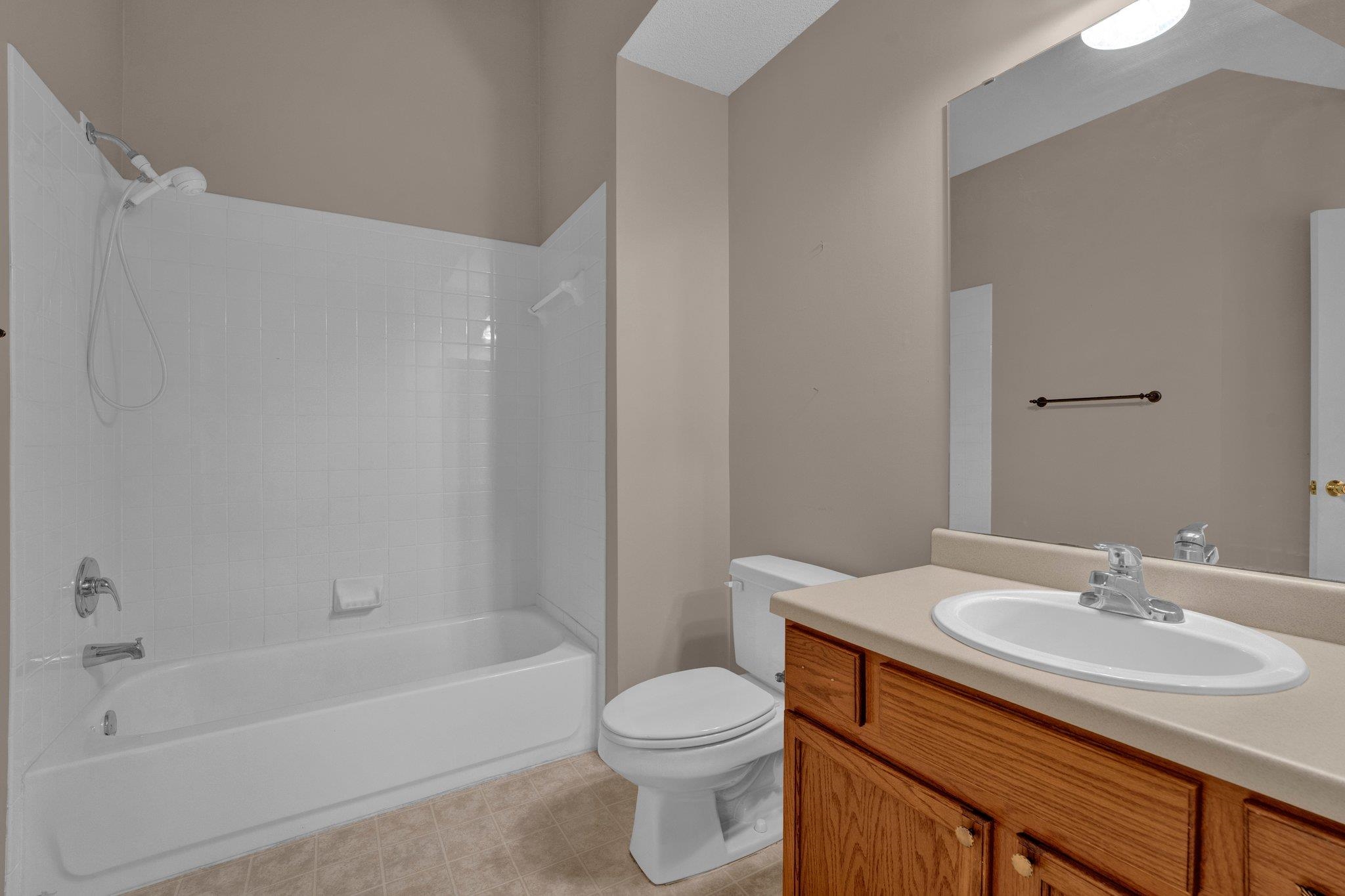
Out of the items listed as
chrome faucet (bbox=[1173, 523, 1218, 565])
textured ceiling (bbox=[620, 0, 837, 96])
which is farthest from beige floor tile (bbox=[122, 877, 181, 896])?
textured ceiling (bbox=[620, 0, 837, 96])

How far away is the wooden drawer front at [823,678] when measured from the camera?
976mm

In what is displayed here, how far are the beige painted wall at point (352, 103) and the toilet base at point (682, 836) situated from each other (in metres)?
2.31

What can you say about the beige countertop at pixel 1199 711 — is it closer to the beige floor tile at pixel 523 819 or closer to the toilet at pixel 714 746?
the toilet at pixel 714 746

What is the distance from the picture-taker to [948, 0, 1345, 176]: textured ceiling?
921 mm

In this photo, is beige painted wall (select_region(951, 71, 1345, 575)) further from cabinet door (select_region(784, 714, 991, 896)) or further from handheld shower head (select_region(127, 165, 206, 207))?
handheld shower head (select_region(127, 165, 206, 207))

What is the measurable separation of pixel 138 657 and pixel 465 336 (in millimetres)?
1537

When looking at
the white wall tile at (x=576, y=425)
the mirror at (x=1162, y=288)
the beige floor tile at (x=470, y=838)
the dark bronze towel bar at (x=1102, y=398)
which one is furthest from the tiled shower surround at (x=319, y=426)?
the dark bronze towel bar at (x=1102, y=398)

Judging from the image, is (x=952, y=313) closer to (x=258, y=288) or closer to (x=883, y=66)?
(x=883, y=66)

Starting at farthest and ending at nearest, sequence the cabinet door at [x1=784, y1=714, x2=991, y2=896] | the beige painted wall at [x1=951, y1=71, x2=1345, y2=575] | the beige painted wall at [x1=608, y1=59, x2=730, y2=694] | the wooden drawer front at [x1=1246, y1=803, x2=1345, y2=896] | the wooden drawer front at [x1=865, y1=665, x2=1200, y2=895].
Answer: the beige painted wall at [x1=608, y1=59, x2=730, y2=694] → the beige painted wall at [x1=951, y1=71, x2=1345, y2=575] → the cabinet door at [x1=784, y1=714, x2=991, y2=896] → the wooden drawer front at [x1=865, y1=665, x2=1200, y2=895] → the wooden drawer front at [x1=1246, y1=803, x2=1345, y2=896]

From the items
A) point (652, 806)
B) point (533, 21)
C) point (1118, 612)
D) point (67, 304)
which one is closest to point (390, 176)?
point (533, 21)

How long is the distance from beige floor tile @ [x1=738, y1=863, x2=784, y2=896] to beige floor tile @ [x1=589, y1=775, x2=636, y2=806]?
1.51ft

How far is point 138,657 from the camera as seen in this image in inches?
70.4

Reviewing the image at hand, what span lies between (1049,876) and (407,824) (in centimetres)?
169

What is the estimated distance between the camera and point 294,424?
2.29 meters
